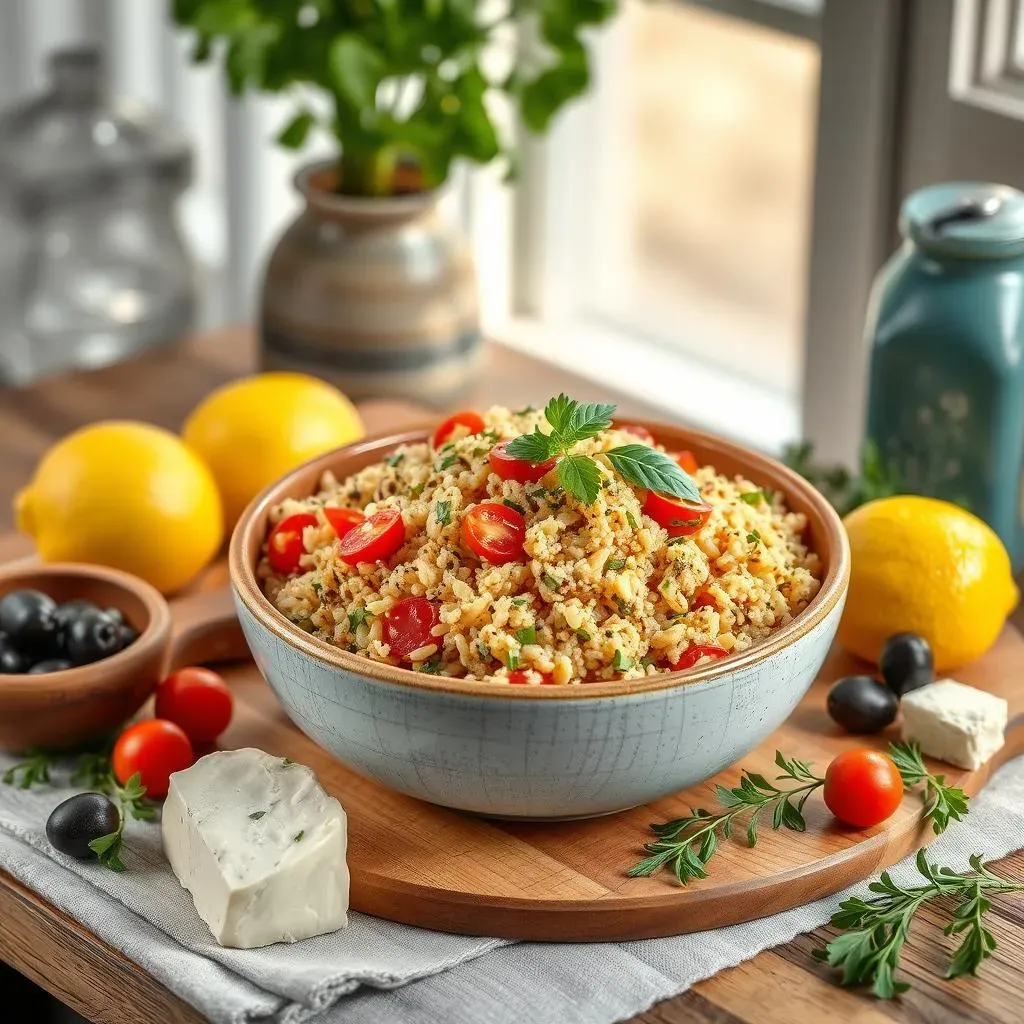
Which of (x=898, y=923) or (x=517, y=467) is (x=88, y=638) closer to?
(x=517, y=467)

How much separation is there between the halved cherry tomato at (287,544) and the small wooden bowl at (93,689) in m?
0.14

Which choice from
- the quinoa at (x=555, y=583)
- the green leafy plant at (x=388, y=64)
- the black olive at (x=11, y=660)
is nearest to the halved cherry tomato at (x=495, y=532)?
the quinoa at (x=555, y=583)

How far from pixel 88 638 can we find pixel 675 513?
1.76 feet

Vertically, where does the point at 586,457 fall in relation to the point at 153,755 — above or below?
above

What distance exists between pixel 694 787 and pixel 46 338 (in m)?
1.82

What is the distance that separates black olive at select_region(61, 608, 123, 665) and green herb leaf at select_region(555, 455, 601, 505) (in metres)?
0.46

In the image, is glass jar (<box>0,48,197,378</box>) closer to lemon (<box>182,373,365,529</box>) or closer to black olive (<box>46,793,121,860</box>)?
lemon (<box>182,373,365,529</box>)

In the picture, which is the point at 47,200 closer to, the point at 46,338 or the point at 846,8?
the point at 46,338

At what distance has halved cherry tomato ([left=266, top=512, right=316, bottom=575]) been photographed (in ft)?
5.06

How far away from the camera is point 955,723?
1531 mm

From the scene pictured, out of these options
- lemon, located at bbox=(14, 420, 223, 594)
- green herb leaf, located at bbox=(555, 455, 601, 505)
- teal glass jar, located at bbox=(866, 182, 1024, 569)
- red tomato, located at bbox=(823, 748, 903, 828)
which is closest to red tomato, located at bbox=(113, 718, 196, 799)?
lemon, located at bbox=(14, 420, 223, 594)

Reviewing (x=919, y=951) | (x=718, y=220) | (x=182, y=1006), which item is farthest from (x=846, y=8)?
(x=718, y=220)

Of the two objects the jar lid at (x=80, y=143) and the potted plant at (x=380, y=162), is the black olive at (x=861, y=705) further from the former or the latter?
the jar lid at (x=80, y=143)

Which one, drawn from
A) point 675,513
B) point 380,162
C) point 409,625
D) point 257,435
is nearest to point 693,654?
point 675,513
